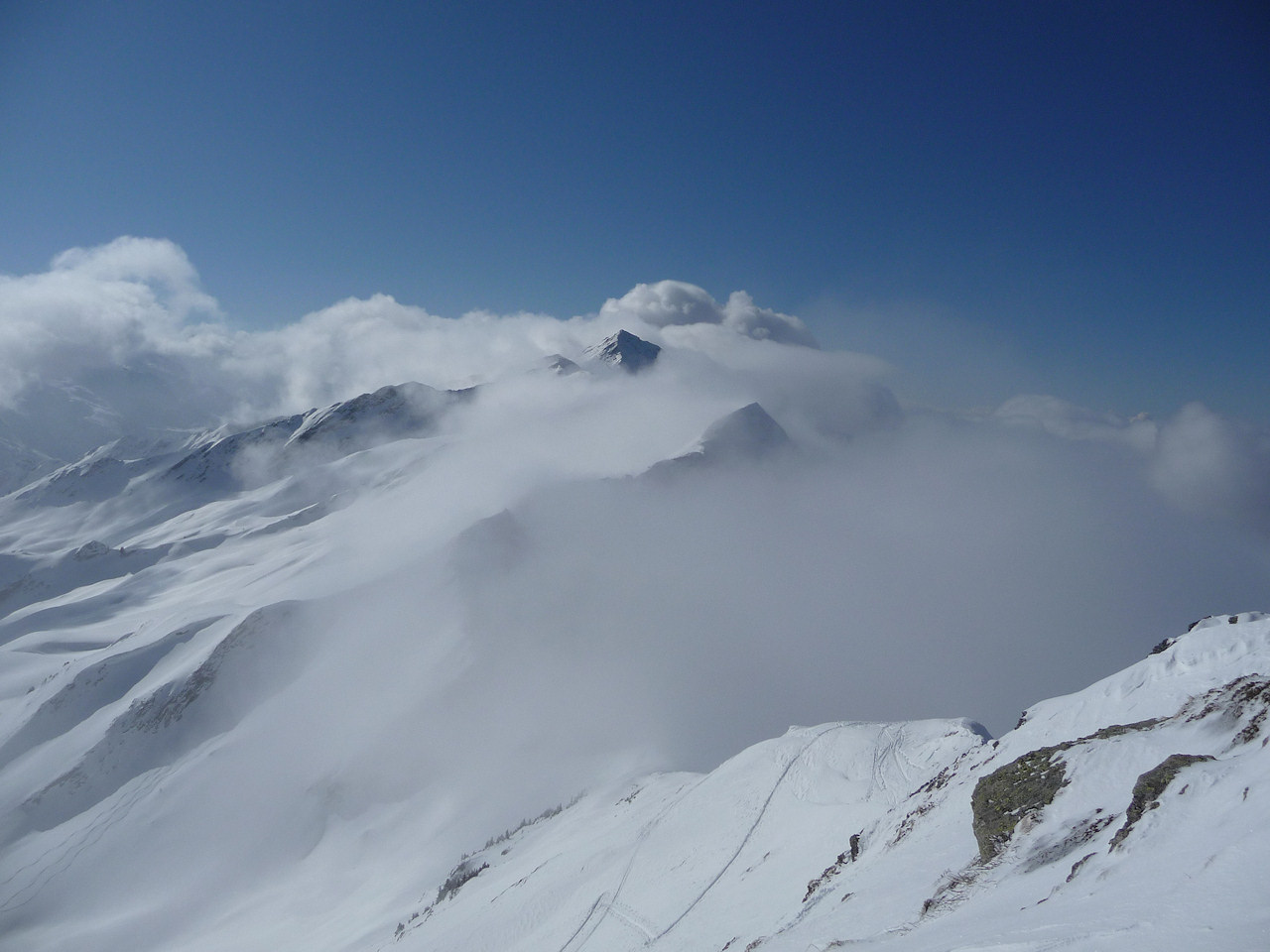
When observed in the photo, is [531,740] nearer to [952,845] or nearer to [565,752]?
[565,752]

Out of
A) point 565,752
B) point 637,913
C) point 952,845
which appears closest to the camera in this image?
point 952,845

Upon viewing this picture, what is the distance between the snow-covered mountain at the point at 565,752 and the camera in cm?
1484

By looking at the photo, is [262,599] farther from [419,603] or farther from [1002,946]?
[1002,946]

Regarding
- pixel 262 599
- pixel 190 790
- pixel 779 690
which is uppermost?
pixel 262 599

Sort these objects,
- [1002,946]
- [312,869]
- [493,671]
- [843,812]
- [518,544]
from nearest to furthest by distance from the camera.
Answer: [1002,946] < [843,812] < [312,869] < [493,671] < [518,544]

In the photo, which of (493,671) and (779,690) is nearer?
(493,671)

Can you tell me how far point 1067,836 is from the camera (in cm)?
1444

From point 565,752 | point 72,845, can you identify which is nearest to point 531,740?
point 565,752

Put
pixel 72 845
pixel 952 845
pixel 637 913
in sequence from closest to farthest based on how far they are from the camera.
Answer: pixel 952 845 → pixel 637 913 → pixel 72 845

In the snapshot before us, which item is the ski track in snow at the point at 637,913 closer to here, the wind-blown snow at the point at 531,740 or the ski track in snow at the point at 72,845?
the wind-blown snow at the point at 531,740

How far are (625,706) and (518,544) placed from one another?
168 ft

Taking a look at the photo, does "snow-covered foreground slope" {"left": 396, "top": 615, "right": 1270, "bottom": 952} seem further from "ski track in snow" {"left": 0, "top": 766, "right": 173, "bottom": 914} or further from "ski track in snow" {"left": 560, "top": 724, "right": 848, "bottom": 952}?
"ski track in snow" {"left": 0, "top": 766, "right": 173, "bottom": 914}

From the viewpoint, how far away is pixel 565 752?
254ft

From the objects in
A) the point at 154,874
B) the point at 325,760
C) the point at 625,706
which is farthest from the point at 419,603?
the point at 154,874
